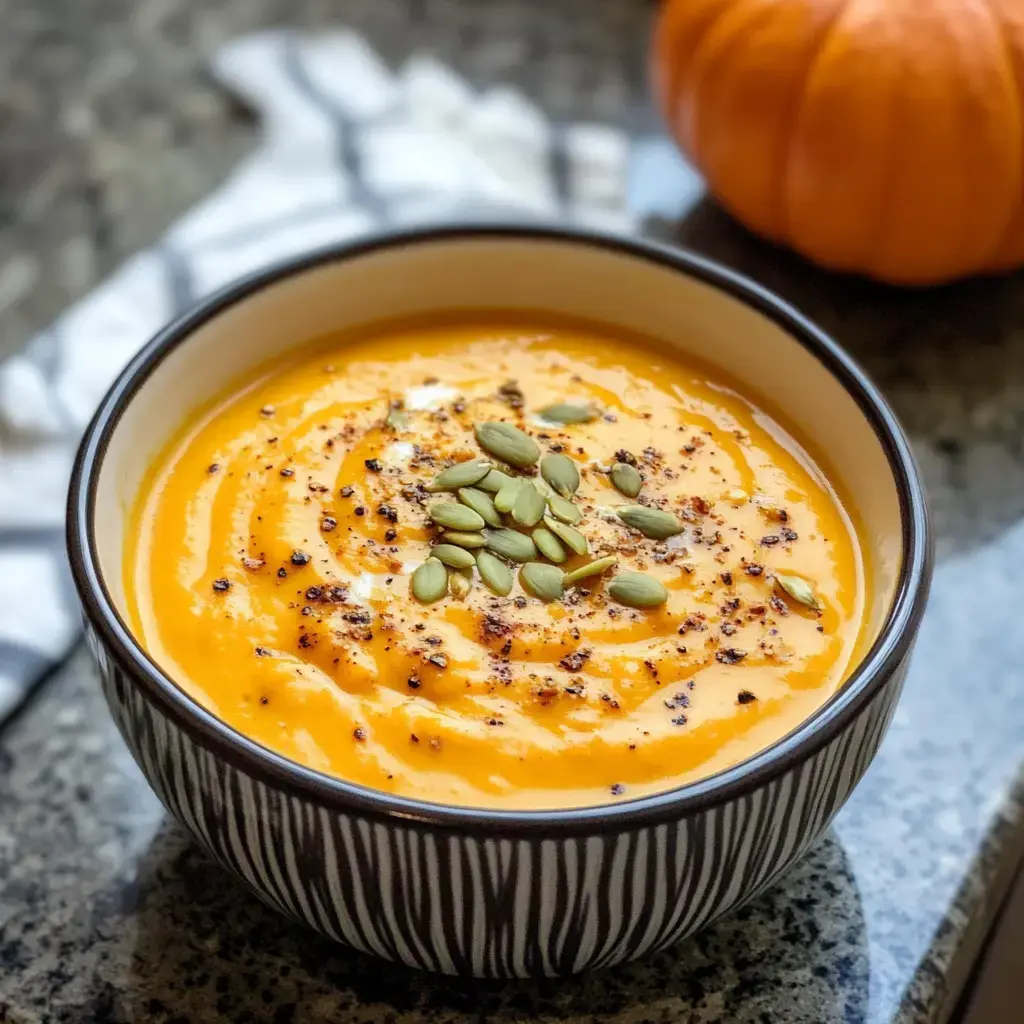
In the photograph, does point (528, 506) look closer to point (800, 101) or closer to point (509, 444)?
point (509, 444)

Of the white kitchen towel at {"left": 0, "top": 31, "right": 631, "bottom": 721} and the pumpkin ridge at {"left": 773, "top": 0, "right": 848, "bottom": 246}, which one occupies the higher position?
the pumpkin ridge at {"left": 773, "top": 0, "right": 848, "bottom": 246}

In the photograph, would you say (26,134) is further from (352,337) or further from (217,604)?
(217,604)

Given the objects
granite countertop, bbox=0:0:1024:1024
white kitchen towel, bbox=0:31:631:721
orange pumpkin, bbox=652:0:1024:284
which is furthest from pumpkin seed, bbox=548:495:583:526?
orange pumpkin, bbox=652:0:1024:284

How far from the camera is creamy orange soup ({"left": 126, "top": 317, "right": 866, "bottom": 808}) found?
0.74 m

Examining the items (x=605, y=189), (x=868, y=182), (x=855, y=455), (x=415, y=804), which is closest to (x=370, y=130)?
(x=605, y=189)

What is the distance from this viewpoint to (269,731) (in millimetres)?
741

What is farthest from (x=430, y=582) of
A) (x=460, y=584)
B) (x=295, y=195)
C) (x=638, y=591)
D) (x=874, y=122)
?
(x=295, y=195)

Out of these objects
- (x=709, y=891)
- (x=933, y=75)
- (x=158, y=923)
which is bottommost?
(x=158, y=923)

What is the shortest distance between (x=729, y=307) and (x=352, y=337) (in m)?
0.28

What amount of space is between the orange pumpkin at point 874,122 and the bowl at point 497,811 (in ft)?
1.34

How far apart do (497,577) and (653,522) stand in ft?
0.35

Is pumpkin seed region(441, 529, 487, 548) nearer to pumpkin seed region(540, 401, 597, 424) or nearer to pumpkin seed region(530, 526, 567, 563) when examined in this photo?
pumpkin seed region(530, 526, 567, 563)

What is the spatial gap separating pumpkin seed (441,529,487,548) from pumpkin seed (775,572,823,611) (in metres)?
0.18

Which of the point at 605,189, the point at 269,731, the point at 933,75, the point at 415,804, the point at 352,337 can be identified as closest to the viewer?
the point at 415,804
